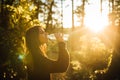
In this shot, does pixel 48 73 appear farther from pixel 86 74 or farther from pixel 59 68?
pixel 86 74

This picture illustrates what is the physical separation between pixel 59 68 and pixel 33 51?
1.63ft

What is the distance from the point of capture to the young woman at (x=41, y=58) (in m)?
4.12

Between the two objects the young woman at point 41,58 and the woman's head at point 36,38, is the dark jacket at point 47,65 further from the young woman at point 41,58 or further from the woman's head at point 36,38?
the woman's head at point 36,38

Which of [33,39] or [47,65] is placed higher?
[33,39]

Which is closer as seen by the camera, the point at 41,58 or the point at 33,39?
the point at 41,58

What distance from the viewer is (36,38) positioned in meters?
4.37

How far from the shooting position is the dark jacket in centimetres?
411

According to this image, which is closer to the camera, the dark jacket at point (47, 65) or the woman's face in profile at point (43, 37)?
the dark jacket at point (47, 65)

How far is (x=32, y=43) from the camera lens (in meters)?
4.39

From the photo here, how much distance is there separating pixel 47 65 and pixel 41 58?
148mm

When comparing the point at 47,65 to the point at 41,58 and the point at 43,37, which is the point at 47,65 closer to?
the point at 41,58

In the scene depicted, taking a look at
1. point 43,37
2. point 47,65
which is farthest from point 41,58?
point 43,37

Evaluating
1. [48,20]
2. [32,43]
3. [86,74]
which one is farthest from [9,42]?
[48,20]

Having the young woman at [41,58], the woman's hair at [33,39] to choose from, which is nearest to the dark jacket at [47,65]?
the young woman at [41,58]
